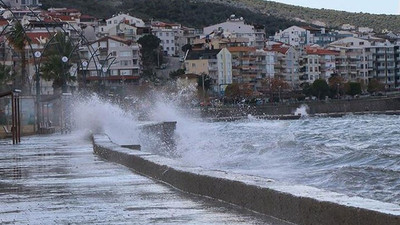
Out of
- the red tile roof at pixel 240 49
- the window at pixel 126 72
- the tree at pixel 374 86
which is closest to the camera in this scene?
the window at pixel 126 72

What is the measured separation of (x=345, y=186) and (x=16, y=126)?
546 inches

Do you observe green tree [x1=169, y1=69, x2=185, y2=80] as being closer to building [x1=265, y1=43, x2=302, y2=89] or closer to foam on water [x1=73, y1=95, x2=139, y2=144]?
building [x1=265, y1=43, x2=302, y2=89]

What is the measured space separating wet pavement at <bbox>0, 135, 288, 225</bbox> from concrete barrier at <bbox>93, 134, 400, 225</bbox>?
129mm

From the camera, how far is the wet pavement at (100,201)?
32.3 ft

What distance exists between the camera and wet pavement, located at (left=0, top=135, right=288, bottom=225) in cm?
984

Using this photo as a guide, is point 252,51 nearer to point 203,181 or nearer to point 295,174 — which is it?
point 295,174

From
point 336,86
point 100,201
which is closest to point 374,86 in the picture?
point 336,86

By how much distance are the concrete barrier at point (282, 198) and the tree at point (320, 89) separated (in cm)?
15888

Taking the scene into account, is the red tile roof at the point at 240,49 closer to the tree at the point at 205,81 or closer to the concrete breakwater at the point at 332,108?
the tree at the point at 205,81

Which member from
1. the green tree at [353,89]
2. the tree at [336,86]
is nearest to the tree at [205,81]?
the tree at [336,86]

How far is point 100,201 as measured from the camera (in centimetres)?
Result: 1162

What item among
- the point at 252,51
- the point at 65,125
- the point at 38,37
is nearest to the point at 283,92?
the point at 252,51

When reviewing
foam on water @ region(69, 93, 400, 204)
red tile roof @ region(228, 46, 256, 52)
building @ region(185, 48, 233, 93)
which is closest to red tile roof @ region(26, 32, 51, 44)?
building @ region(185, 48, 233, 93)

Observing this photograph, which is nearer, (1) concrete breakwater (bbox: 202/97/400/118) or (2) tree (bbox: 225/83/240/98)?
(1) concrete breakwater (bbox: 202/97/400/118)
